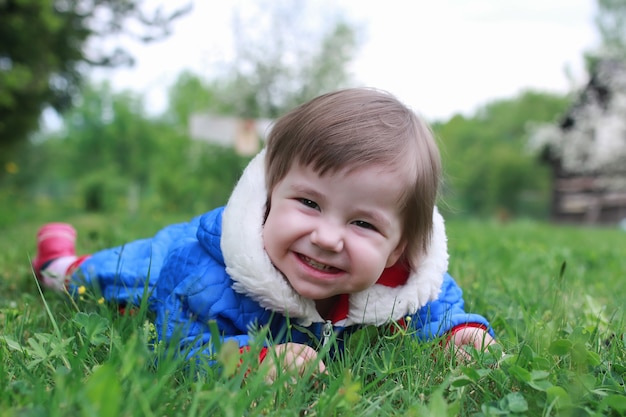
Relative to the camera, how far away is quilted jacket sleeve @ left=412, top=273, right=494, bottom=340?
1925 mm

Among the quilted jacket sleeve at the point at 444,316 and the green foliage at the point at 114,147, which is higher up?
the quilted jacket sleeve at the point at 444,316

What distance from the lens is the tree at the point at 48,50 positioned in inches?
252

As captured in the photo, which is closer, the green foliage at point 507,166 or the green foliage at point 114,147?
the green foliage at point 114,147

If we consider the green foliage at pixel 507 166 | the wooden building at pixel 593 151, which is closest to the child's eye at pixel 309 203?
the wooden building at pixel 593 151

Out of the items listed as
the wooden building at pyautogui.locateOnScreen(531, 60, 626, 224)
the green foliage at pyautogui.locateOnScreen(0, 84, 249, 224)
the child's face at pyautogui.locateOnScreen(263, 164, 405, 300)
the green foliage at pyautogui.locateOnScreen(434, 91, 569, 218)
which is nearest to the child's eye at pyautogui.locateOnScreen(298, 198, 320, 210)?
the child's face at pyautogui.locateOnScreen(263, 164, 405, 300)

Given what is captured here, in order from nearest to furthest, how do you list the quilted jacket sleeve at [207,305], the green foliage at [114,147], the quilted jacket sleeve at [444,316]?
the quilted jacket sleeve at [207,305]
the quilted jacket sleeve at [444,316]
the green foliage at [114,147]

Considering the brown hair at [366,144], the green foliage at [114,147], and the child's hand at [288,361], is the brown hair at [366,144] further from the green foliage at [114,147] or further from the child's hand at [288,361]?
the green foliage at [114,147]

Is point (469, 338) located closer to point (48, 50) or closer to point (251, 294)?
point (251, 294)

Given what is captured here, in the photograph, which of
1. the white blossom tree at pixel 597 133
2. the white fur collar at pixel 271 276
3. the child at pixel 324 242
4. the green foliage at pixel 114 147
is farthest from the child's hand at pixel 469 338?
the green foliage at pixel 114 147

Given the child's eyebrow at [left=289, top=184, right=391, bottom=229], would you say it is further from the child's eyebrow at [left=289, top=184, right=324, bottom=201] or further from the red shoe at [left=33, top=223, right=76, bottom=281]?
the red shoe at [left=33, top=223, right=76, bottom=281]

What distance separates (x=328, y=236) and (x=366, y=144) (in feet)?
0.97

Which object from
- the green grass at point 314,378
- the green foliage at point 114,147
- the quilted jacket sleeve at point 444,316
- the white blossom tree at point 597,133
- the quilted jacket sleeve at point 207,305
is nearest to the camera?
the green grass at point 314,378

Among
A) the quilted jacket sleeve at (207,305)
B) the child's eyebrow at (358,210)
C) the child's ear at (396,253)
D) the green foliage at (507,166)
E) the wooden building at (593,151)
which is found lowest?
the green foliage at (507,166)

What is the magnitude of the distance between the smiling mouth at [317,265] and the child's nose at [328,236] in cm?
8
